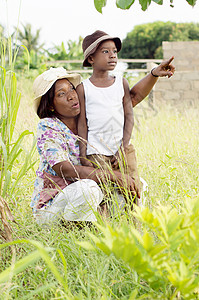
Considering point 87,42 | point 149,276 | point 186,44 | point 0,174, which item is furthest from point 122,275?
point 186,44

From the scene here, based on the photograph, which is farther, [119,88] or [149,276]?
[119,88]

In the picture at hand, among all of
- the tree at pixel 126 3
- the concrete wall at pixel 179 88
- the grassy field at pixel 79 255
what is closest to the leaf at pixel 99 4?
the tree at pixel 126 3

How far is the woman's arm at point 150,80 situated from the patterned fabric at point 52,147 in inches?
21.3

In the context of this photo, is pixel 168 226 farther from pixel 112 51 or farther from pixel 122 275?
pixel 112 51

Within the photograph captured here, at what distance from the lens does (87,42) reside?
2.48 m

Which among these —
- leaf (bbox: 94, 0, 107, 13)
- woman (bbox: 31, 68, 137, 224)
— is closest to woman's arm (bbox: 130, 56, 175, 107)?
woman (bbox: 31, 68, 137, 224)

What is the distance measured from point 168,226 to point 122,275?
1.67 feet

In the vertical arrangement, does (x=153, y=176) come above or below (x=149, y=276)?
below

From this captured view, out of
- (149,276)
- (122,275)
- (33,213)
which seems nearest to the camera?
(149,276)

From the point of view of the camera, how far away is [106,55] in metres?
2.43

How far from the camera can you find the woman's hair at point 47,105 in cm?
244

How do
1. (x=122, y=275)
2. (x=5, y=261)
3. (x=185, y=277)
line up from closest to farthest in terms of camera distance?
(x=185, y=277) → (x=122, y=275) → (x=5, y=261)

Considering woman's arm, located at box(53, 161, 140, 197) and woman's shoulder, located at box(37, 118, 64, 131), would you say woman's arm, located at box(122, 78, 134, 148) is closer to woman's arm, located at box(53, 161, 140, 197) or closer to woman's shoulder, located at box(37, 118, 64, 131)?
woman's arm, located at box(53, 161, 140, 197)

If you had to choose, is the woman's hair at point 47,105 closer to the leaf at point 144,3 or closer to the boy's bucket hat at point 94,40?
the boy's bucket hat at point 94,40
